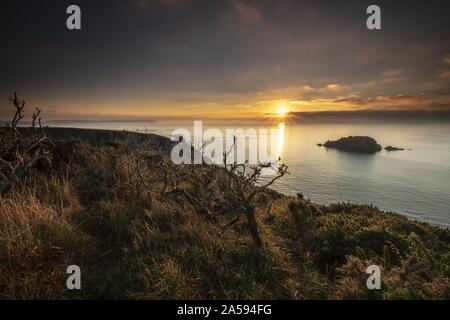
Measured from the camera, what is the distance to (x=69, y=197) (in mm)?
7039

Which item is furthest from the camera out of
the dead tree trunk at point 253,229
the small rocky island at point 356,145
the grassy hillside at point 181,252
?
the small rocky island at point 356,145

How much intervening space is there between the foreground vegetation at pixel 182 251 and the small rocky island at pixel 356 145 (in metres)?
87.4

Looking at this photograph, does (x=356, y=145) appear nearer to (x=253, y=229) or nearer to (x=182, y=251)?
(x=253, y=229)

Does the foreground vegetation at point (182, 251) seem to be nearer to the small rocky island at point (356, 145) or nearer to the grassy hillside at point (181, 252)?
the grassy hillside at point (181, 252)

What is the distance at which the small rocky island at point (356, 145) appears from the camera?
86125mm

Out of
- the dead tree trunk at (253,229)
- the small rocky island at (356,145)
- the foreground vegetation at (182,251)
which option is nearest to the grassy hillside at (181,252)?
the foreground vegetation at (182,251)

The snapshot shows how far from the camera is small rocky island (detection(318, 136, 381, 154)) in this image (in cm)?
8612

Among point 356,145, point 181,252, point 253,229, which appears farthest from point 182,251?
point 356,145

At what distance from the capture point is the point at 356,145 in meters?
88.9

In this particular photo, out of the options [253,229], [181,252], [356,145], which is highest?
[356,145]

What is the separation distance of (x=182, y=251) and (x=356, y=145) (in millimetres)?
95996

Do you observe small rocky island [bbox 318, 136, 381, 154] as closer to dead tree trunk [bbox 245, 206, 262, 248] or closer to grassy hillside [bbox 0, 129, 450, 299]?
grassy hillside [bbox 0, 129, 450, 299]
